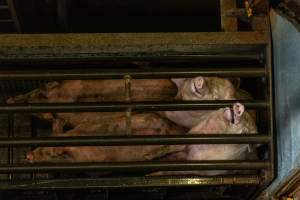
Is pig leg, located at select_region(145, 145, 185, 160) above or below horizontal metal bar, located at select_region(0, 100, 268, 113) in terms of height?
below

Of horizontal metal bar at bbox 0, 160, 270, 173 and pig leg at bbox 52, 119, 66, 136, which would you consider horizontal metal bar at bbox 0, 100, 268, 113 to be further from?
pig leg at bbox 52, 119, 66, 136

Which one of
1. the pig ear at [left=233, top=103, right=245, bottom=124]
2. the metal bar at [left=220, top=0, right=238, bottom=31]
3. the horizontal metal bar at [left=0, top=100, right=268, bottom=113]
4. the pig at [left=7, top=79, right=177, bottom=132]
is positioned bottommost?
the pig ear at [left=233, top=103, right=245, bottom=124]

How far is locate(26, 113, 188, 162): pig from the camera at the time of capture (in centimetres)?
179

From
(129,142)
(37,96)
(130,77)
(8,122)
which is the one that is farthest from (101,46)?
(8,122)

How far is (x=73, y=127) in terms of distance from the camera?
1.96m

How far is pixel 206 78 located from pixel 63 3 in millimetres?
874

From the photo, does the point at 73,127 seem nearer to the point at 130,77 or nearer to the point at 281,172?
the point at 130,77

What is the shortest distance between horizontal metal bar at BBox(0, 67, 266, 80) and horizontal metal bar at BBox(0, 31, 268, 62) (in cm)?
5

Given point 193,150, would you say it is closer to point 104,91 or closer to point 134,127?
point 134,127

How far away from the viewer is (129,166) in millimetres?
1556

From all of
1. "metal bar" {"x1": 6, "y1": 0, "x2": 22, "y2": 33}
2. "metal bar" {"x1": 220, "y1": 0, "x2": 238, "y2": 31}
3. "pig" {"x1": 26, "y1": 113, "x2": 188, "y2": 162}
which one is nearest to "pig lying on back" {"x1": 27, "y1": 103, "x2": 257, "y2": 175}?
"pig" {"x1": 26, "y1": 113, "x2": 188, "y2": 162}

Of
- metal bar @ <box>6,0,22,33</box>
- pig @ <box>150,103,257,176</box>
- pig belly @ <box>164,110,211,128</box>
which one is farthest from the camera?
metal bar @ <box>6,0,22,33</box>

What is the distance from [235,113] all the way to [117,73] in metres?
0.37

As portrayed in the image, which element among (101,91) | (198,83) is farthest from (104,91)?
(198,83)
